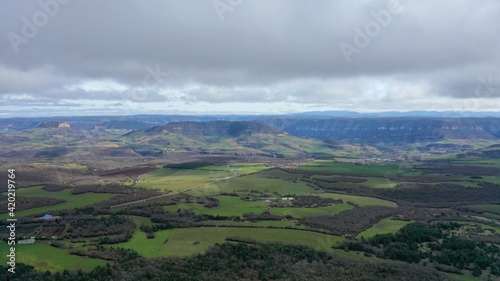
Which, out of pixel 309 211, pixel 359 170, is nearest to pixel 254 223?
pixel 309 211

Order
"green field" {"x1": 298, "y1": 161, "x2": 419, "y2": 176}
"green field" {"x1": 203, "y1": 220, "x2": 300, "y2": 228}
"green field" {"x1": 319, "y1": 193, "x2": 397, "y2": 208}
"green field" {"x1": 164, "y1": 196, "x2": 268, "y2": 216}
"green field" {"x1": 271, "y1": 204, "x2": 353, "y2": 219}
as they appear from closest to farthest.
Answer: "green field" {"x1": 203, "y1": 220, "x2": 300, "y2": 228}
"green field" {"x1": 271, "y1": 204, "x2": 353, "y2": 219}
"green field" {"x1": 164, "y1": 196, "x2": 268, "y2": 216}
"green field" {"x1": 319, "y1": 193, "x2": 397, "y2": 208}
"green field" {"x1": 298, "y1": 161, "x2": 419, "y2": 176}

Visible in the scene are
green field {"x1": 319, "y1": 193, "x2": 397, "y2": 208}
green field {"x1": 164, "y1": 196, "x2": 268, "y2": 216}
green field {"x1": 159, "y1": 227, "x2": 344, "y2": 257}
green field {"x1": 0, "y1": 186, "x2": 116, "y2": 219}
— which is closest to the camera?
green field {"x1": 159, "y1": 227, "x2": 344, "y2": 257}

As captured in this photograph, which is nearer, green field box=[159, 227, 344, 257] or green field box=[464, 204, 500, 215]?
green field box=[159, 227, 344, 257]

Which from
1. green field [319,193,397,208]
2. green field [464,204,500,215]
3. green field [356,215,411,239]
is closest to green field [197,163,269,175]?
green field [319,193,397,208]

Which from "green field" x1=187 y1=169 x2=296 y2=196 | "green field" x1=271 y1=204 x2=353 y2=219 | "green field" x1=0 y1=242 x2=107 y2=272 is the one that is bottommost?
"green field" x1=187 y1=169 x2=296 y2=196

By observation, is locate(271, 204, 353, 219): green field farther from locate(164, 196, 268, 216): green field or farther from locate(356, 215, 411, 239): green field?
locate(356, 215, 411, 239): green field

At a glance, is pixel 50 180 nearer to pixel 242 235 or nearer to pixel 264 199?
pixel 264 199

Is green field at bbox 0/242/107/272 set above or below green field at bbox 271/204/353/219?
above
